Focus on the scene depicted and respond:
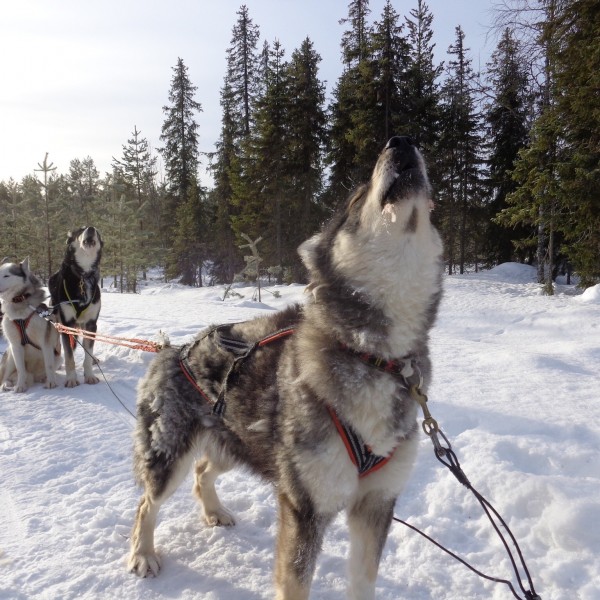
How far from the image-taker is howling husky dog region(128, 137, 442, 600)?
7.23ft

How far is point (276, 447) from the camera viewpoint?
7.81 ft

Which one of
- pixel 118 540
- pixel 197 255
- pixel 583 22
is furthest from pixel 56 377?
pixel 197 255

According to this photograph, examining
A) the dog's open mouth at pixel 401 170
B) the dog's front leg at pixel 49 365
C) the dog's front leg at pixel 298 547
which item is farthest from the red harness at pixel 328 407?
the dog's front leg at pixel 49 365

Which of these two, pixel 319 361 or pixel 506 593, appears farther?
pixel 506 593

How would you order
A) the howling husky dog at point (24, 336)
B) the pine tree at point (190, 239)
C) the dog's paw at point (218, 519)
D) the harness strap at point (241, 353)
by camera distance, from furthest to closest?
the pine tree at point (190, 239)
the howling husky dog at point (24, 336)
the dog's paw at point (218, 519)
the harness strap at point (241, 353)

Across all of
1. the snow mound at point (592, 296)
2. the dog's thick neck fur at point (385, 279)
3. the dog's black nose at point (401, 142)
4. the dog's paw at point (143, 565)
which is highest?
the dog's black nose at point (401, 142)

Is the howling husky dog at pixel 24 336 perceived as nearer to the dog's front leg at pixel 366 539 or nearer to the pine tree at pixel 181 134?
the dog's front leg at pixel 366 539

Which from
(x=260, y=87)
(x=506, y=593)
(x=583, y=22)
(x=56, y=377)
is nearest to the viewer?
(x=506, y=593)

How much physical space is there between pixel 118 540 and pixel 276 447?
1685mm

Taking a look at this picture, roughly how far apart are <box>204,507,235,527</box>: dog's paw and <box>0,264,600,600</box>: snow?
0.15 ft

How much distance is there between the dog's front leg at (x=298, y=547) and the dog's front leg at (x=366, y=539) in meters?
0.25

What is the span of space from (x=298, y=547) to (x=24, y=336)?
6230 millimetres

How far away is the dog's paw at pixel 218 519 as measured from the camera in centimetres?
341

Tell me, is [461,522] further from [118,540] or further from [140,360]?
[140,360]
